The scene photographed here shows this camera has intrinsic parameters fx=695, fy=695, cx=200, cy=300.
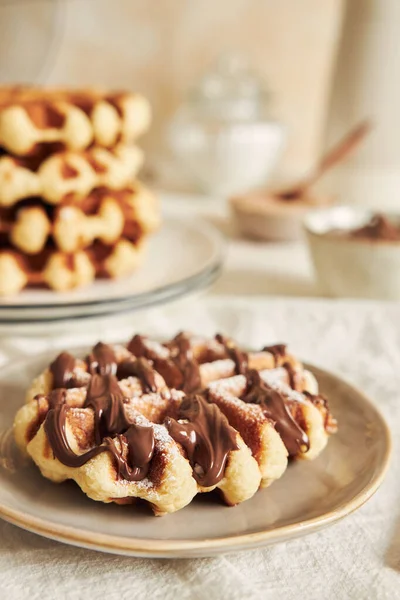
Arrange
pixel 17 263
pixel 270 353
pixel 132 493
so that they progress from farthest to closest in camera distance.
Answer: pixel 17 263
pixel 270 353
pixel 132 493

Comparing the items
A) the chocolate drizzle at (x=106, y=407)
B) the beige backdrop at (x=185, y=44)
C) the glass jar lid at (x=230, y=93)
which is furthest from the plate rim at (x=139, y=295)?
the beige backdrop at (x=185, y=44)

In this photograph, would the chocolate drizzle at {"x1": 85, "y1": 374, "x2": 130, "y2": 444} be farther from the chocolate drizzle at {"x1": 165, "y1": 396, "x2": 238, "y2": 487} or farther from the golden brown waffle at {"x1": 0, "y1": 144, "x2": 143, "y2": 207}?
the golden brown waffle at {"x1": 0, "y1": 144, "x2": 143, "y2": 207}

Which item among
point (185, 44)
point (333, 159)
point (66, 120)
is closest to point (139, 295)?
point (66, 120)

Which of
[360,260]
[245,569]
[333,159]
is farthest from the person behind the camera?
[333,159]

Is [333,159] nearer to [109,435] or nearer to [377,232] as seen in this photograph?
[377,232]

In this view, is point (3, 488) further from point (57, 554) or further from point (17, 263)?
point (17, 263)

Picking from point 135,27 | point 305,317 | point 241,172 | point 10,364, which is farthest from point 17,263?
point 135,27
